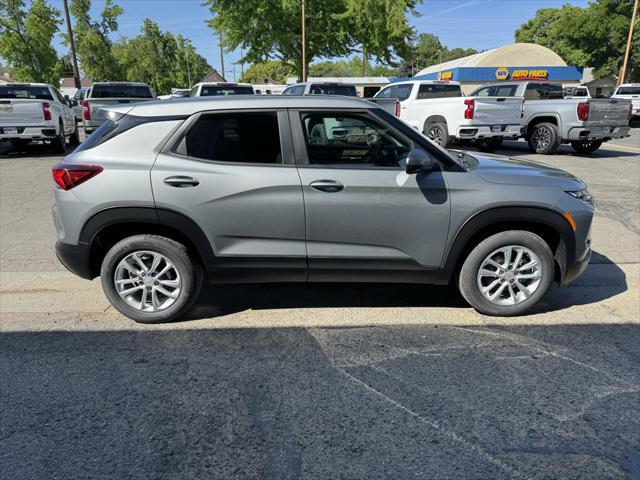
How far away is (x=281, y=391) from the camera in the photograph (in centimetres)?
290

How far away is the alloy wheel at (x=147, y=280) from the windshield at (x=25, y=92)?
11.7 metres

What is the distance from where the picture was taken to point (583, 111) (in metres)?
11.9

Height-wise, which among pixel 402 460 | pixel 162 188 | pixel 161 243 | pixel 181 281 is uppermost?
pixel 162 188

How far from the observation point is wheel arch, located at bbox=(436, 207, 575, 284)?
363 cm

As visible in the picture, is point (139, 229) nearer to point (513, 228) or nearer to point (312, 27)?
point (513, 228)

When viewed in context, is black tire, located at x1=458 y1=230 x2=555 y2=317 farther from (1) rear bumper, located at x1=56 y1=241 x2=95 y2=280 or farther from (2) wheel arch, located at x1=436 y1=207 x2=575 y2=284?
(1) rear bumper, located at x1=56 y1=241 x2=95 y2=280

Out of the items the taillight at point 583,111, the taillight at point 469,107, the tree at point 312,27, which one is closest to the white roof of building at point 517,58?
the tree at point 312,27

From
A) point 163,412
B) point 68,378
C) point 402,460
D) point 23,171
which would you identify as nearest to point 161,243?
point 68,378

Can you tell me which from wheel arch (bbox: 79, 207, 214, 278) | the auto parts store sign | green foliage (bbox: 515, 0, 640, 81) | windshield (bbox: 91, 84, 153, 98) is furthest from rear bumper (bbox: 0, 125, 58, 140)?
green foliage (bbox: 515, 0, 640, 81)

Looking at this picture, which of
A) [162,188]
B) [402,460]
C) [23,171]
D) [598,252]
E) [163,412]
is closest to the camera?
[402,460]

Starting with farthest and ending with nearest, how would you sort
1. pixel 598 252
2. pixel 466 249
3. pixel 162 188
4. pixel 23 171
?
pixel 23 171, pixel 598 252, pixel 466 249, pixel 162 188

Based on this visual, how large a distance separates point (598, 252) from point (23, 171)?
1109 cm

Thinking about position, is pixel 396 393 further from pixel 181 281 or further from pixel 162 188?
pixel 162 188

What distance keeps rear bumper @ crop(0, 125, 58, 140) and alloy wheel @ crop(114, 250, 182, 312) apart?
395 inches
